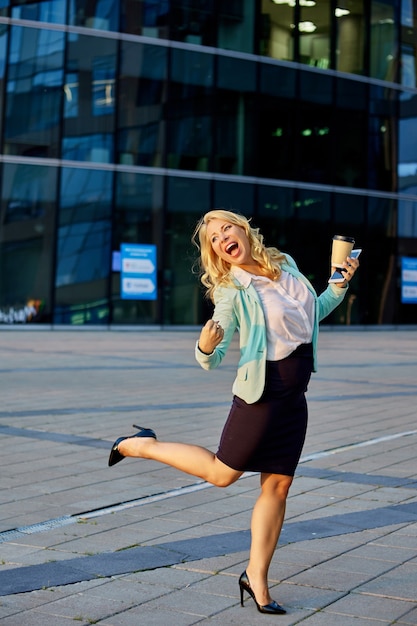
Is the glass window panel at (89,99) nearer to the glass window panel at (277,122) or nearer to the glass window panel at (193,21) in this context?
the glass window panel at (193,21)

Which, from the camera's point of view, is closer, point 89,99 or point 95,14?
point 89,99

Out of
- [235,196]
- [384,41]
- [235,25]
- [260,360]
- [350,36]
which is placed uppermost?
[384,41]

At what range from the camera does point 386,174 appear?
3175 cm

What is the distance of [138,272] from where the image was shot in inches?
1068

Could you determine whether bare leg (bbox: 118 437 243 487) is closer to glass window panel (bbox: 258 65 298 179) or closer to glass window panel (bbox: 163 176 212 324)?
glass window panel (bbox: 163 176 212 324)

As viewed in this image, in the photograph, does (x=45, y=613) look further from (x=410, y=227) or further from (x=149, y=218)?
(x=410, y=227)

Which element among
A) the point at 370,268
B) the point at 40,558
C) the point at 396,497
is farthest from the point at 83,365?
the point at 370,268

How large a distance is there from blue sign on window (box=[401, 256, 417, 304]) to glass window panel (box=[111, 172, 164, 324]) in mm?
8428

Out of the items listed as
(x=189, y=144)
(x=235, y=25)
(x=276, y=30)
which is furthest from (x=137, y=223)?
(x=276, y=30)

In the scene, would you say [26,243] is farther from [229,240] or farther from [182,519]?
[229,240]

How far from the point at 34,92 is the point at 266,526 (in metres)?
24.2

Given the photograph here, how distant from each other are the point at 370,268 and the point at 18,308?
11038 millimetres

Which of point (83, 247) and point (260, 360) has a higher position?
point (83, 247)

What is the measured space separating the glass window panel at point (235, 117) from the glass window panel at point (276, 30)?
85cm
